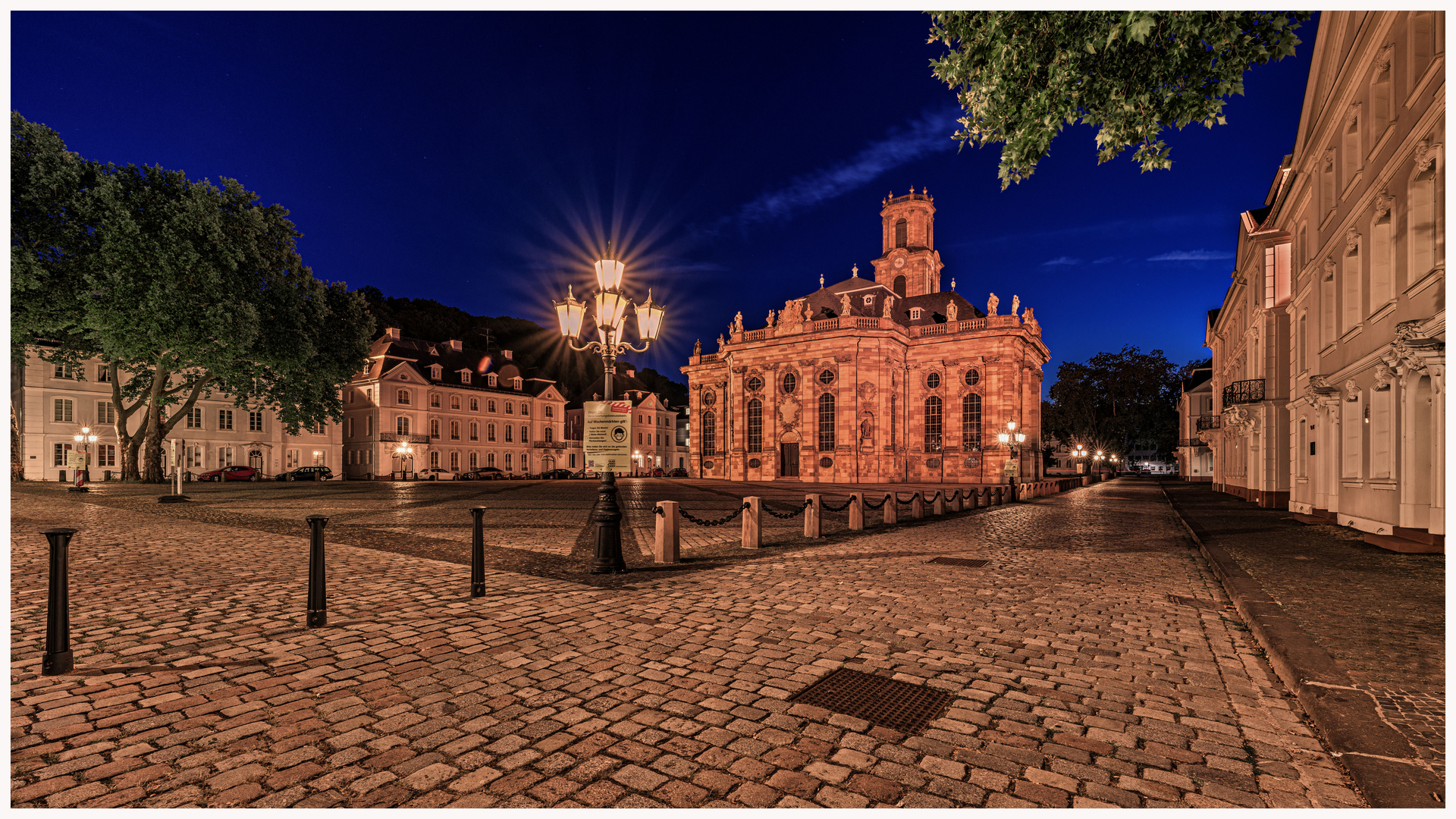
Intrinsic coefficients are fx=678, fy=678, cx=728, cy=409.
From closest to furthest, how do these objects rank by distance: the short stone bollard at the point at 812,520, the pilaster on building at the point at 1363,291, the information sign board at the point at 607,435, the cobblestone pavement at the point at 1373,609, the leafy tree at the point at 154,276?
the cobblestone pavement at the point at 1373,609
the information sign board at the point at 607,435
the pilaster on building at the point at 1363,291
the short stone bollard at the point at 812,520
the leafy tree at the point at 154,276

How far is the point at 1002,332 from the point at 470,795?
5365 cm

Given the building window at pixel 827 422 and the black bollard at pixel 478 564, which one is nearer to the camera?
the black bollard at pixel 478 564

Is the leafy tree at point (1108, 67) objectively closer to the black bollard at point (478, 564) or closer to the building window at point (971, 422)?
the black bollard at point (478, 564)

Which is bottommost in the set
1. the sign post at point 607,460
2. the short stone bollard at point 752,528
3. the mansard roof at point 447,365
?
the short stone bollard at point 752,528

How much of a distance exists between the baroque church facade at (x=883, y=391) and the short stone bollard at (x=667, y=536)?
142ft

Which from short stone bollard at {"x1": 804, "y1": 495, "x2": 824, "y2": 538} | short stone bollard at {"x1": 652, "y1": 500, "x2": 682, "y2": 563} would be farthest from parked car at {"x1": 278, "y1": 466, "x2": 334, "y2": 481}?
short stone bollard at {"x1": 652, "y1": 500, "x2": 682, "y2": 563}

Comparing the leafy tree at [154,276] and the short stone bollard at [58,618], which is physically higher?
the leafy tree at [154,276]

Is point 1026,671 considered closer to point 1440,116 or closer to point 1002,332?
point 1440,116

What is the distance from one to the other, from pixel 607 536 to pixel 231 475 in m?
48.7

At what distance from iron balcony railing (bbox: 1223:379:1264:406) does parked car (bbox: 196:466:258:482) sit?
56.0 m

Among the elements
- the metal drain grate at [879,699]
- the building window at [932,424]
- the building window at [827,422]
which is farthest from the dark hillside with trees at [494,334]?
the metal drain grate at [879,699]

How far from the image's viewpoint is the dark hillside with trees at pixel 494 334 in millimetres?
80500

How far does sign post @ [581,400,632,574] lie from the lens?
350 inches

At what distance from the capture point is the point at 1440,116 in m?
10.1
